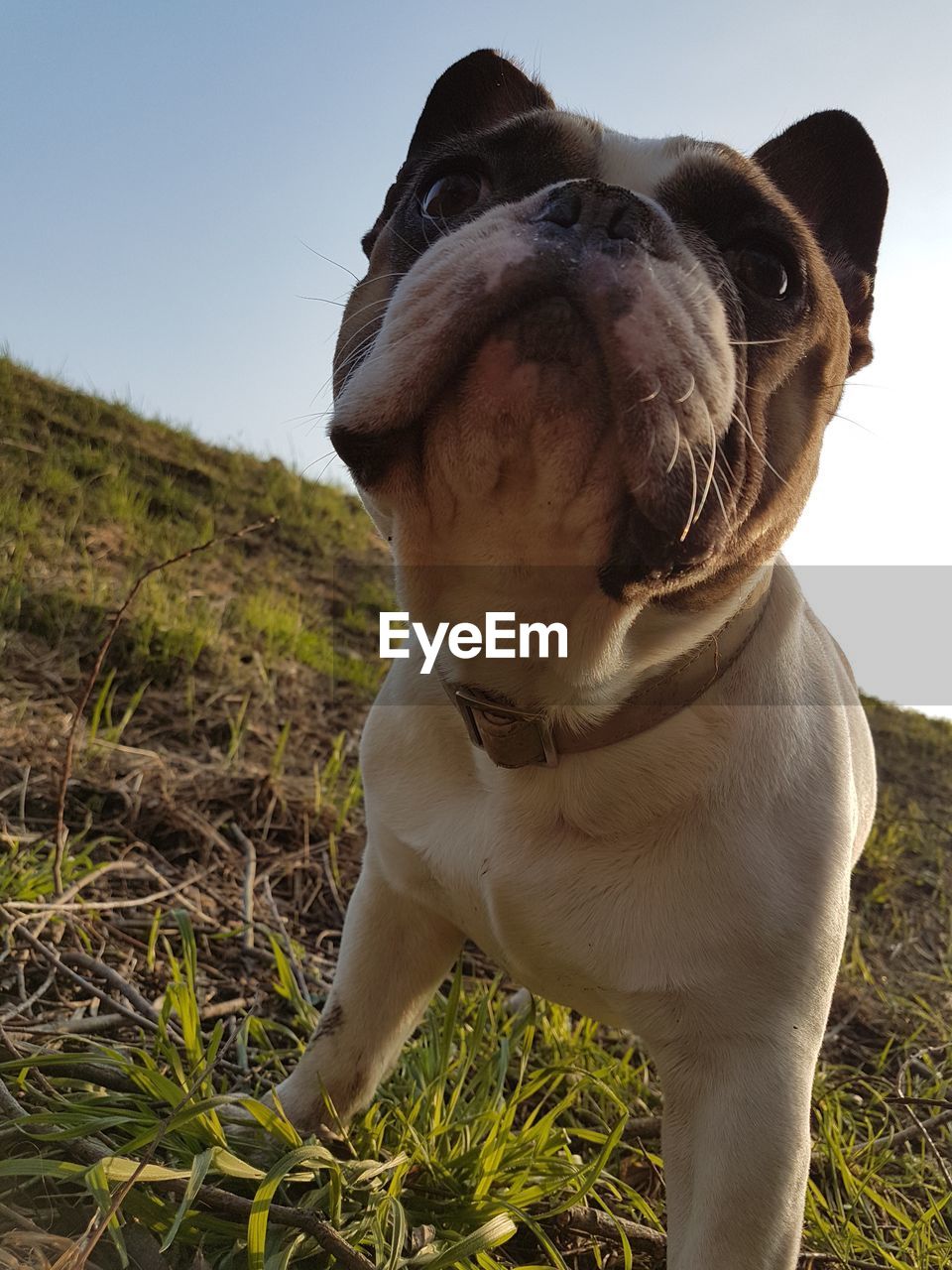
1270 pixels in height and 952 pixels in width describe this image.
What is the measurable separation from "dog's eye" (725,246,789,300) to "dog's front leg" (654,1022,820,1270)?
1.28m

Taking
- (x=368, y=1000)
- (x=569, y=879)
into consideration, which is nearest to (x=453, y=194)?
(x=569, y=879)

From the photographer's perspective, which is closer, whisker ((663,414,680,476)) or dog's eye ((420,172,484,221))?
whisker ((663,414,680,476))

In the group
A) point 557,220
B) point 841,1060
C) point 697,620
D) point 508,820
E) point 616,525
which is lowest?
point 841,1060

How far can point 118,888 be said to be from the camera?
2891 millimetres

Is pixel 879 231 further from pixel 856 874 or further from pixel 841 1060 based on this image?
pixel 856 874

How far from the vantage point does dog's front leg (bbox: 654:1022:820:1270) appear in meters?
1.61

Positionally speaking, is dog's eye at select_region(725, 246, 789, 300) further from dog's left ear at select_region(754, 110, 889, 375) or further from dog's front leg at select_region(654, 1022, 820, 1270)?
dog's front leg at select_region(654, 1022, 820, 1270)

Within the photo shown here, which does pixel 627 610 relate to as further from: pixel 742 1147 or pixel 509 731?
pixel 742 1147

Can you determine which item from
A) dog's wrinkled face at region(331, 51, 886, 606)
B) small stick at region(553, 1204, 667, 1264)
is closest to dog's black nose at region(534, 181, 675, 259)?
Result: dog's wrinkled face at region(331, 51, 886, 606)

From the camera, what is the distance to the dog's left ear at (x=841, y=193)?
89.0 inches

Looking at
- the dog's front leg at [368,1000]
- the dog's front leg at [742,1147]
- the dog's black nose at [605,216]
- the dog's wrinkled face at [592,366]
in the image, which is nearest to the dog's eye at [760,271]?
the dog's wrinkled face at [592,366]

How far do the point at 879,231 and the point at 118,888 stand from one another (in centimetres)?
267

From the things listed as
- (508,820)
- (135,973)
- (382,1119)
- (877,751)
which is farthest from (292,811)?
(877,751)

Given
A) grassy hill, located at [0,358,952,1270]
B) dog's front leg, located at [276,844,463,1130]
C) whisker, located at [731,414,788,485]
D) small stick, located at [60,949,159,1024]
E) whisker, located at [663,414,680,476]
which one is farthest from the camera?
small stick, located at [60,949,159,1024]
